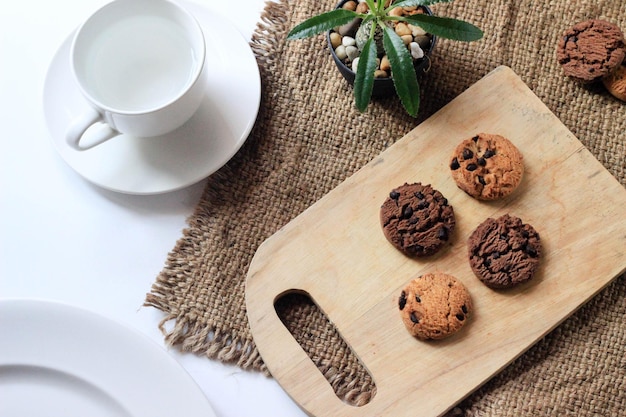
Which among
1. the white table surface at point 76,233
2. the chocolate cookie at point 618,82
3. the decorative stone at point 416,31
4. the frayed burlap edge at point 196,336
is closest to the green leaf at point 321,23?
the decorative stone at point 416,31

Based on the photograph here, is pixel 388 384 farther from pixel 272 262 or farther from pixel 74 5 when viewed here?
pixel 74 5

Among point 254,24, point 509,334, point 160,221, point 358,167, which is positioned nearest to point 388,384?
point 509,334

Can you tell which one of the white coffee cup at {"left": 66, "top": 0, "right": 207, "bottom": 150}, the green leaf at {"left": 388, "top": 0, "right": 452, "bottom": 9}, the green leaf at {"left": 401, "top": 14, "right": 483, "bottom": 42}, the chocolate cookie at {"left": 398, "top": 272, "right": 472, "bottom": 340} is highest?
the green leaf at {"left": 388, "top": 0, "right": 452, "bottom": 9}

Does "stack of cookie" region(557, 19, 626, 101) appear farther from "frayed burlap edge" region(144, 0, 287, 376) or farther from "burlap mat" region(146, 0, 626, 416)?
"frayed burlap edge" region(144, 0, 287, 376)

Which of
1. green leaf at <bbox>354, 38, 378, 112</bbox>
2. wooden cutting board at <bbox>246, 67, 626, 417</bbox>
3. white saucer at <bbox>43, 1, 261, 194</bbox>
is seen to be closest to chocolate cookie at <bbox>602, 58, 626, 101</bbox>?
wooden cutting board at <bbox>246, 67, 626, 417</bbox>

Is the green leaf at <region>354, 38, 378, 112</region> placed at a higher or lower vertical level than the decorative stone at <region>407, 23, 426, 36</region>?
lower

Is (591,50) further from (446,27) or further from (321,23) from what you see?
(321,23)

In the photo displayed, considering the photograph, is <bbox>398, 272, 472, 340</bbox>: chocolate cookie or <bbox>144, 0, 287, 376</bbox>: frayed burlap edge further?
<bbox>144, 0, 287, 376</bbox>: frayed burlap edge
